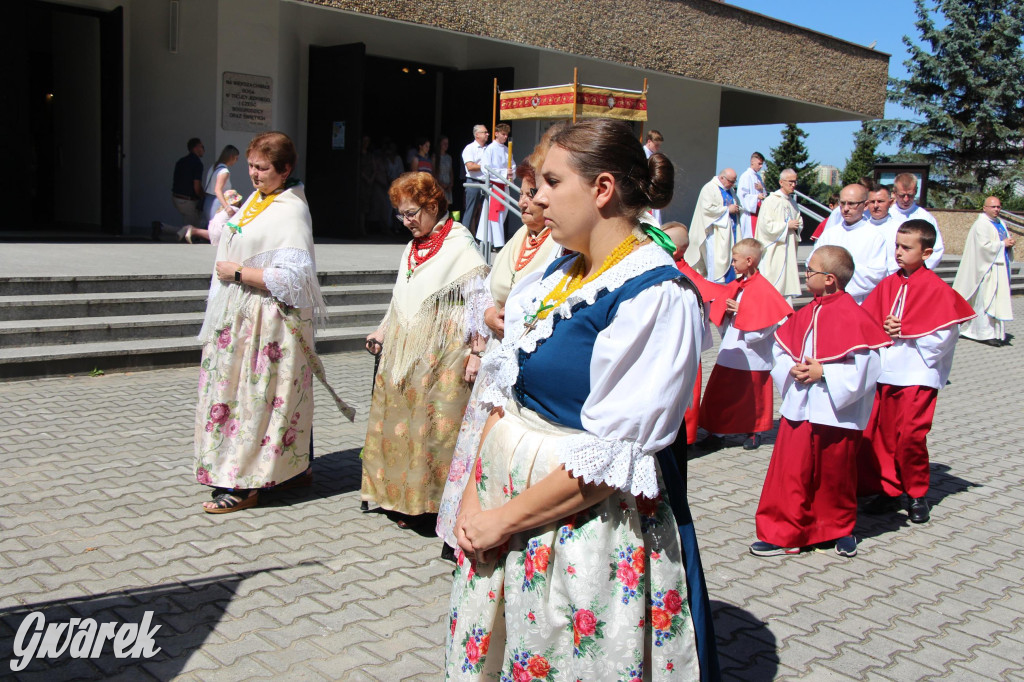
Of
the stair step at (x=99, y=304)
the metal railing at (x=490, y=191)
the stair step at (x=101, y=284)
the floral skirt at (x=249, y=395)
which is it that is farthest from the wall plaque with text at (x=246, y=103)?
the floral skirt at (x=249, y=395)

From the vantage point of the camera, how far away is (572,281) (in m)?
2.34

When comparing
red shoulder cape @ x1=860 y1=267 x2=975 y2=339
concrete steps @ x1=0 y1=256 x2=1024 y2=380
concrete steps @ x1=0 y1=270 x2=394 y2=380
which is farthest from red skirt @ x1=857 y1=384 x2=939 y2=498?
concrete steps @ x1=0 y1=270 x2=394 y2=380

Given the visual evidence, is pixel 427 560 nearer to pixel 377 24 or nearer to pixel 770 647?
pixel 770 647

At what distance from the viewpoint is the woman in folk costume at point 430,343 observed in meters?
4.61

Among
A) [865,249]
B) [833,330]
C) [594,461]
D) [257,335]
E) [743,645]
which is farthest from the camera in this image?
[865,249]

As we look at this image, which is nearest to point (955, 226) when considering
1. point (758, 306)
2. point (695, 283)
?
point (758, 306)

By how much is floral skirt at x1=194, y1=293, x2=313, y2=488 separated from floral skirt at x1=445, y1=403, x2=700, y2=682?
289 centimetres

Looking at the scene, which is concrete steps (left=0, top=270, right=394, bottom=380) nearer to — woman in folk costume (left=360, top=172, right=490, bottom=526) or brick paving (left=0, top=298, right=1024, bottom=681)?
brick paving (left=0, top=298, right=1024, bottom=681)

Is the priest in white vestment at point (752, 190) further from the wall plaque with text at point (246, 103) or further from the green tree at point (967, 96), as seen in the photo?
the green tree at point (967, 96)

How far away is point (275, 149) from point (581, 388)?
3.17 metres

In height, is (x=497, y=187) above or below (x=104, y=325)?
above

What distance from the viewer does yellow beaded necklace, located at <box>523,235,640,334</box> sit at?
2207 millimetres

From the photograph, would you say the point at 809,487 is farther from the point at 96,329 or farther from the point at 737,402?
the point at 96,329

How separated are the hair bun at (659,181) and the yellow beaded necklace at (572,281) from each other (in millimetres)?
110
